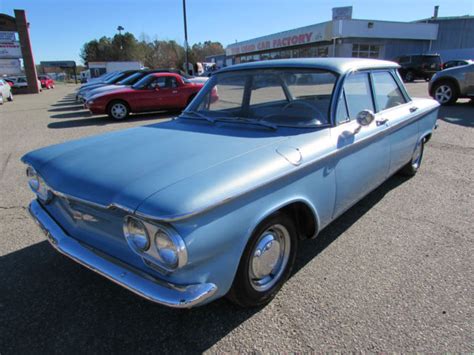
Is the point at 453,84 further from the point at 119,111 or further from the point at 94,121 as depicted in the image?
the point at 94,121

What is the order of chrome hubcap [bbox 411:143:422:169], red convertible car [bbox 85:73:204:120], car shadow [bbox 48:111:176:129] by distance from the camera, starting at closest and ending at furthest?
chrome hubcap [bbox 411:143:422:169]
car shadow [bbox 48:111:176:129]
red convertible car [bbox 85:73:204:120]

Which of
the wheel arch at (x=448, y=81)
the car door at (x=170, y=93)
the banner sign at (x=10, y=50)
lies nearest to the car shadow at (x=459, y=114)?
the wheel arch at (x=448, y=81)

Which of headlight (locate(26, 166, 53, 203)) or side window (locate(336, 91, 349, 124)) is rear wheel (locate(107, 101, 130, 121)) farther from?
side window (locate(336, 91, 349, 124))

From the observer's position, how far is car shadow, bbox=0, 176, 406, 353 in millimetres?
2135

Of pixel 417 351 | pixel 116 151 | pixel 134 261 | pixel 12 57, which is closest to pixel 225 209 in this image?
pixel 134 261

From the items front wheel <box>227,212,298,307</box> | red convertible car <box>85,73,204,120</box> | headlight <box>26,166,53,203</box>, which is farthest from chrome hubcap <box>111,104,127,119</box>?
front wheel <box>227,212,298,307</box>

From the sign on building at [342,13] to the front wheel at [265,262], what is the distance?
34945mm

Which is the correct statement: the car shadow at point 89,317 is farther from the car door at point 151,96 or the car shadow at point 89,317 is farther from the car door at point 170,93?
the car door at point 170,93

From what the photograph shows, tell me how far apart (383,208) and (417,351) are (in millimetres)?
2105

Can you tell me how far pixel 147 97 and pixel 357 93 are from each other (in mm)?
9147

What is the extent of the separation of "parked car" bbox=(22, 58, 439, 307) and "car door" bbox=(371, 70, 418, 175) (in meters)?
0.03

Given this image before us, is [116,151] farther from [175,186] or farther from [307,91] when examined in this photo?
[307,91]

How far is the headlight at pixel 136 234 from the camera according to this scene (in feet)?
6.02

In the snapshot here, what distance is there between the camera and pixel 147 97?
11.2 m
